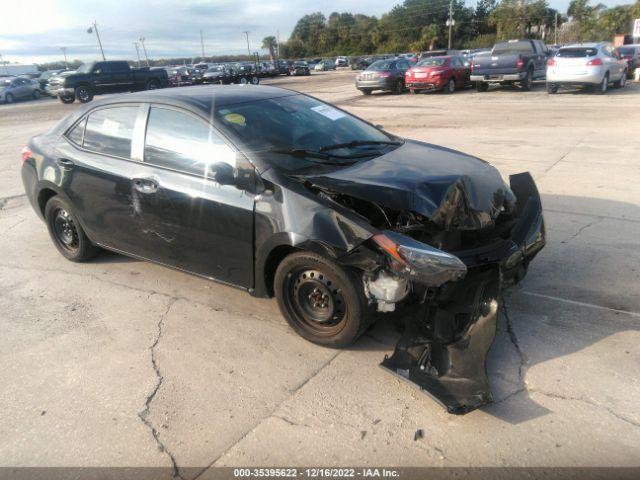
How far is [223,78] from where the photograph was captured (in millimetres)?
35844

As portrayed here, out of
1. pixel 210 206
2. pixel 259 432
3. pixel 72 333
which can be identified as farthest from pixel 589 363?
pixel 72 333

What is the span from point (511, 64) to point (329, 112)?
56.8ft

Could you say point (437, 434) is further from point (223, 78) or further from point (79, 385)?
point (223, 78)

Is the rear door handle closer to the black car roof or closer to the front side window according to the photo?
the black car roof

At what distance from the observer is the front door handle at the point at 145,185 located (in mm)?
3969

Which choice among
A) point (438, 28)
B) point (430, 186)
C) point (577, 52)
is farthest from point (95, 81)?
point (438, 28)

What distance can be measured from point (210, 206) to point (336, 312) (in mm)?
1197

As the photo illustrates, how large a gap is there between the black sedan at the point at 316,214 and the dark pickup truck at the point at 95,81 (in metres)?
24.0

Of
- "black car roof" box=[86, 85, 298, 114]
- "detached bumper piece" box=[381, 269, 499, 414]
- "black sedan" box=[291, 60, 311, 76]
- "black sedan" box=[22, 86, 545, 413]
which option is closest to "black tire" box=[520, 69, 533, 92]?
"black sedan" box=[22, 86, 545, 413]

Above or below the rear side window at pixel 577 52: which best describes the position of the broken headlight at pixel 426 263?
below

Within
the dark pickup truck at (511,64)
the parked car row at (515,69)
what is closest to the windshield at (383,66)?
the parked car row at (515,69)

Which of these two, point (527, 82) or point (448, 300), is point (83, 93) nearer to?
point (527, 82)

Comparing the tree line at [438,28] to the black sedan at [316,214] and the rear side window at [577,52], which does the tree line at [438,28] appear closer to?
the rear side window at [577,52]

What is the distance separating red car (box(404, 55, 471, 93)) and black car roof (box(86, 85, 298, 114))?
690 inches
